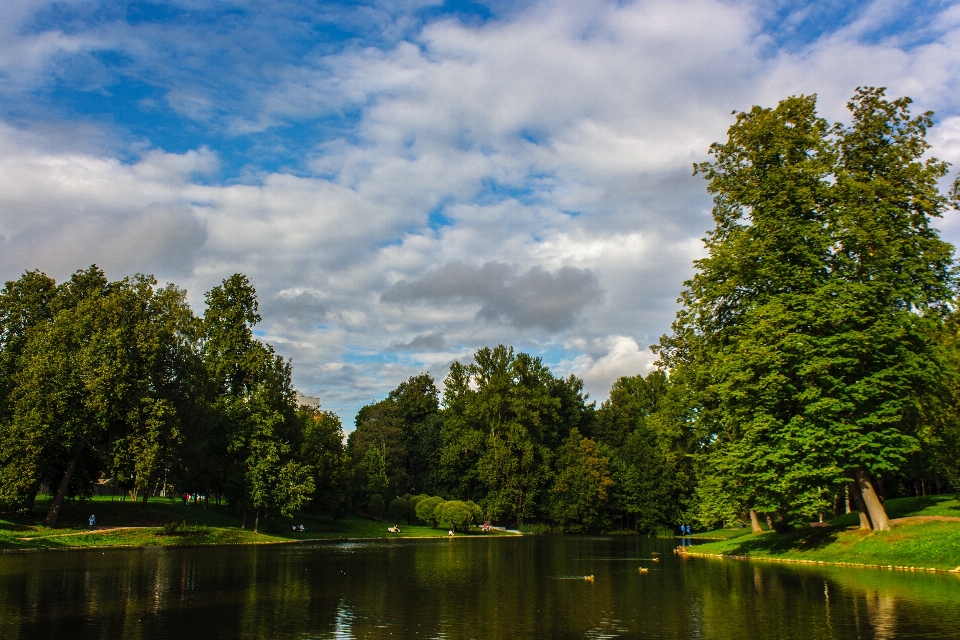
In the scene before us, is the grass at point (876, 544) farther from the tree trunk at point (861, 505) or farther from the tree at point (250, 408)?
the tree at point (250, 408)

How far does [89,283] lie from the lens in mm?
60344

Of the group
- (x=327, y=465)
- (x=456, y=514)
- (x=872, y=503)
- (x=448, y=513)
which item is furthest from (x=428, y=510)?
(x=872, y=503)

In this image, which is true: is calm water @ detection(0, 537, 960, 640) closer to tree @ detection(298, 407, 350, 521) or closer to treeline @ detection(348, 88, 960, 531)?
treeline @ detection(348, 88, 960, 531)

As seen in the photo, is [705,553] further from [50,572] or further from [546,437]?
[546,437]

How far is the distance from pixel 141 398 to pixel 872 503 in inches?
1922

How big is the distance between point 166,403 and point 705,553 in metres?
41.1

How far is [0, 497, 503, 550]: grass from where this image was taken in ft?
152

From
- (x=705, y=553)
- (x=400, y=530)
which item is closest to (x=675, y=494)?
(x=400, y=530)

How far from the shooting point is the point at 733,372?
35406 millimetres

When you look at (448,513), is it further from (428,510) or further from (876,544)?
(876,544)

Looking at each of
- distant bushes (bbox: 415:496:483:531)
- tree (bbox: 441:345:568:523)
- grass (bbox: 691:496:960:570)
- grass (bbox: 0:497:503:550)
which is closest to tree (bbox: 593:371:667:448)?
tree (bbox: 441:345:568:523)

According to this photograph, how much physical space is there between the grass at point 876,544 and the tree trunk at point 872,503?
0.54m

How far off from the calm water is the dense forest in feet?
22.9

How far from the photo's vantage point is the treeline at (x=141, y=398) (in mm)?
49531
